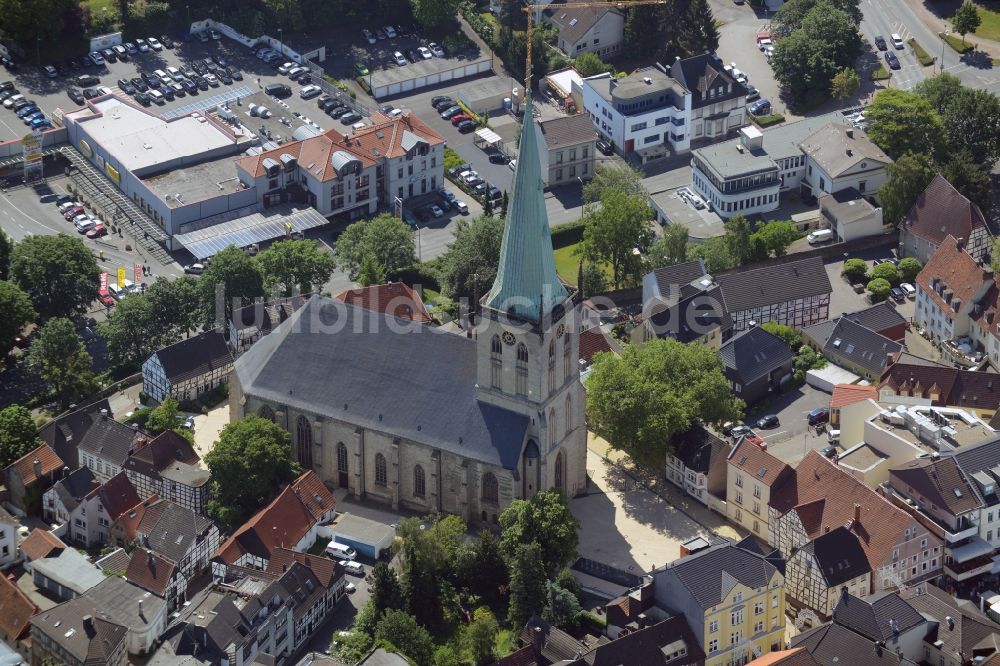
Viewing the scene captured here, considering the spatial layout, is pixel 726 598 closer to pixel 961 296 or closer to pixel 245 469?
pixel 245 469

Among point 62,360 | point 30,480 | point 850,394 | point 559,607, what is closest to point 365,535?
point 559,607

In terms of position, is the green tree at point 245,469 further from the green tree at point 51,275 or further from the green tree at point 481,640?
the green tree at point 51,275

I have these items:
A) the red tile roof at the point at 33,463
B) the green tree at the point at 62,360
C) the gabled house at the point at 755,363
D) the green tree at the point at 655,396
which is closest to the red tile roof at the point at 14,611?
the red tile roof at the point at 33,463

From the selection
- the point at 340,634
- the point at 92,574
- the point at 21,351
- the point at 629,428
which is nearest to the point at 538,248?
the point at 629,428

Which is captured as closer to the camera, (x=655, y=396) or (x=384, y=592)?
(x=384, y=592)

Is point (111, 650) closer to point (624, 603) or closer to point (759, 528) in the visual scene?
point (624, 603)

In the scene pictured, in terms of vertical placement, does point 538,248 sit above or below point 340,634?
above
